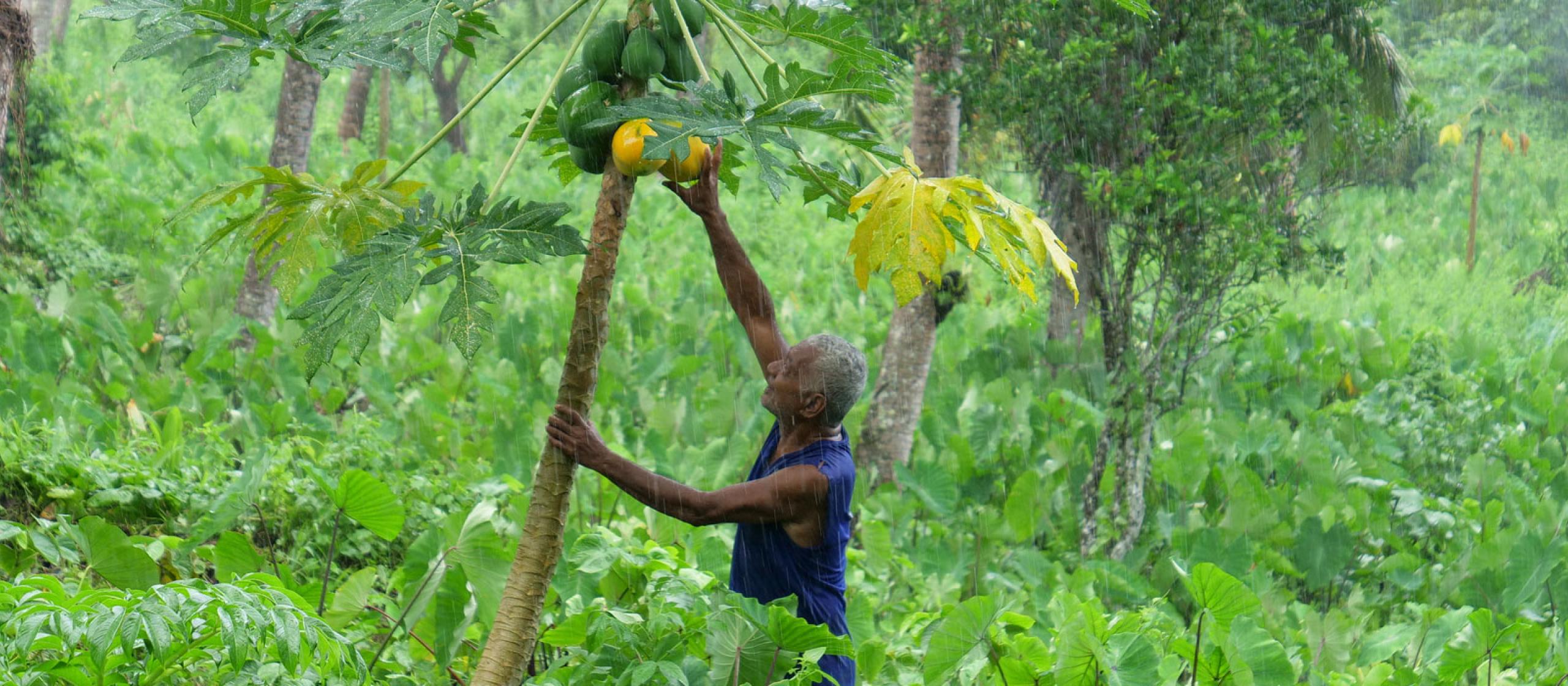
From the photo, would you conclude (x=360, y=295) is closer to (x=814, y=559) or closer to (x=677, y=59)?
(x=677, y=59)

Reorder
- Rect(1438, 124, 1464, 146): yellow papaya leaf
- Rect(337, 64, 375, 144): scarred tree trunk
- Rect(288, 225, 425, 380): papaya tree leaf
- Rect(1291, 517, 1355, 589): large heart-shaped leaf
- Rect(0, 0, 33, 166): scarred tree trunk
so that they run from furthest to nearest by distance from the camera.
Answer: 1. Rect(1438, 124, 1464, 146): yellow papaya leaf
2. Rect(337, 64, 375, 144): scarred tree trunk
3. Rect(1291, 517, 1355, 589): large heart-shaped leaf
4. Rect(0, 0, 33, 166): scarred tree trunk
5. Rect(288, 225, 425, 380): papaya tree leaf

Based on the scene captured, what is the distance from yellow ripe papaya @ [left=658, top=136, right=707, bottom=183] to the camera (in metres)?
2.29

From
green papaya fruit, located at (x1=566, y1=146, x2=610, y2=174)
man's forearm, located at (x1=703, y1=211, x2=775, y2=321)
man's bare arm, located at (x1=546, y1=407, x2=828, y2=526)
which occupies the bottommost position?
man's bare arm, located at (x1=546, y1=407, x2=828, y2=526)

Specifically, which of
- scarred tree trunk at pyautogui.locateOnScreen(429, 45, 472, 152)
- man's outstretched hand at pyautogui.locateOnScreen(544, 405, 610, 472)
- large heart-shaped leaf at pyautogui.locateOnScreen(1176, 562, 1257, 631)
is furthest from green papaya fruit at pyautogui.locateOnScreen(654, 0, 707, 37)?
scarred tree trunk at pyautogui.locateOnScreen(429, 45, 472, 152)

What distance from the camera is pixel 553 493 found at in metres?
2.32

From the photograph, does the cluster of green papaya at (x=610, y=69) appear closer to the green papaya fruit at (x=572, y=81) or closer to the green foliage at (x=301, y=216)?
the green papaya fruit at (x=572, y=81)

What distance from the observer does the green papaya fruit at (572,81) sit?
7.60 ft

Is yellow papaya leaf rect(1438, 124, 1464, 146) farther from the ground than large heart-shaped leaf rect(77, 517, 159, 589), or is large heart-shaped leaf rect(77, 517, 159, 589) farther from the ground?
yellow papaya leaf rect(1438, 124, 1464, 146)

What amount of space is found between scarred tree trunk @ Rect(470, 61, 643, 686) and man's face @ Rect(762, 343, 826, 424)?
0.54m

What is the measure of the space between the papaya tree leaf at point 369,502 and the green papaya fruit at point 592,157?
3.32 ft

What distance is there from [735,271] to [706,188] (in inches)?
20.0

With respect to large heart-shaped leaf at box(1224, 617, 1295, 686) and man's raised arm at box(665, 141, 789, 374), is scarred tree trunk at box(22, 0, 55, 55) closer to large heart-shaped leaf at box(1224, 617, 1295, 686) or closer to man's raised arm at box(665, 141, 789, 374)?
man's raised arm at box(665, 141, 789, 374)

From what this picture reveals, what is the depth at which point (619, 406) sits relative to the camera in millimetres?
6543

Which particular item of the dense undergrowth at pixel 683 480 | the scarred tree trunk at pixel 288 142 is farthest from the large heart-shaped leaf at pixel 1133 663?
the scarred tree trunk at pixel 288 142
